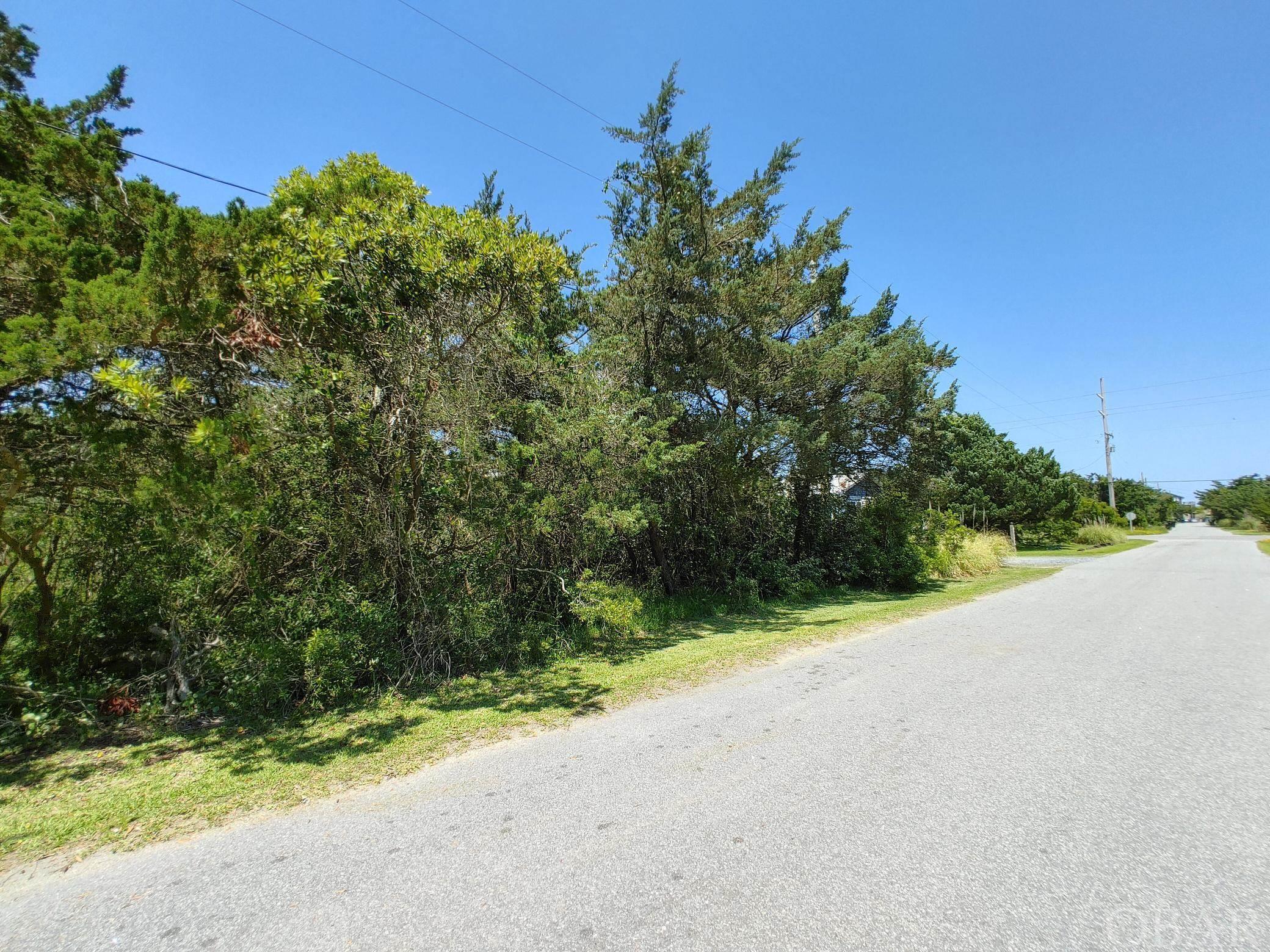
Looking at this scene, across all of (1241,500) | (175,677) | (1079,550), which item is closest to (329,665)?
(175,677)

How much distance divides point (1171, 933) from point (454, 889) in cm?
316

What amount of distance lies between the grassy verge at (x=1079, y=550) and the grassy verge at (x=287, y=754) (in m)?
30.2

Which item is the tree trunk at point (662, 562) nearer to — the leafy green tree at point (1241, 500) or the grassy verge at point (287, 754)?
the grassy verge at point (287, 754)

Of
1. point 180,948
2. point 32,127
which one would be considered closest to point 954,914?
point 180,948

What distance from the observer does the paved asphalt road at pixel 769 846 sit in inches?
97.9

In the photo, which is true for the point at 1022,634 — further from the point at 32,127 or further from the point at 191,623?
the point at 32,127

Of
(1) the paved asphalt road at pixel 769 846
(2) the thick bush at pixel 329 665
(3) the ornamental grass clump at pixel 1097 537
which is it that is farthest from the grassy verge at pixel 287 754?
(3) the ornamental grass clump at pixel 1097 537

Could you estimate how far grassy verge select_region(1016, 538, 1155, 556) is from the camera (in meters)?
30.5

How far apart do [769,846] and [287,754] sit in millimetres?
4001

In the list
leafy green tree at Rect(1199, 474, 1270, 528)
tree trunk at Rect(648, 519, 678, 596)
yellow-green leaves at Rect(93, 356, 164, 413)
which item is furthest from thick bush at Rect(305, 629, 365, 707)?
leafy green tree at Rect(1199, 474, 1270, 528)

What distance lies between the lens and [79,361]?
14.2ft

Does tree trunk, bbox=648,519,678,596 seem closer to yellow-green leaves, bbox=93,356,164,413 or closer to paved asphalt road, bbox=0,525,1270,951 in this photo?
paved asphalt road, bbox=0,525,1270,951

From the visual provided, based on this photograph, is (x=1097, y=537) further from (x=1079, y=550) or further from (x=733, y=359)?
(x=733, y=359)

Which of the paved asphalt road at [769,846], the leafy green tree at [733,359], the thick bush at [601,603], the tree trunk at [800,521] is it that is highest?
the leafy green tree at [733,359]
